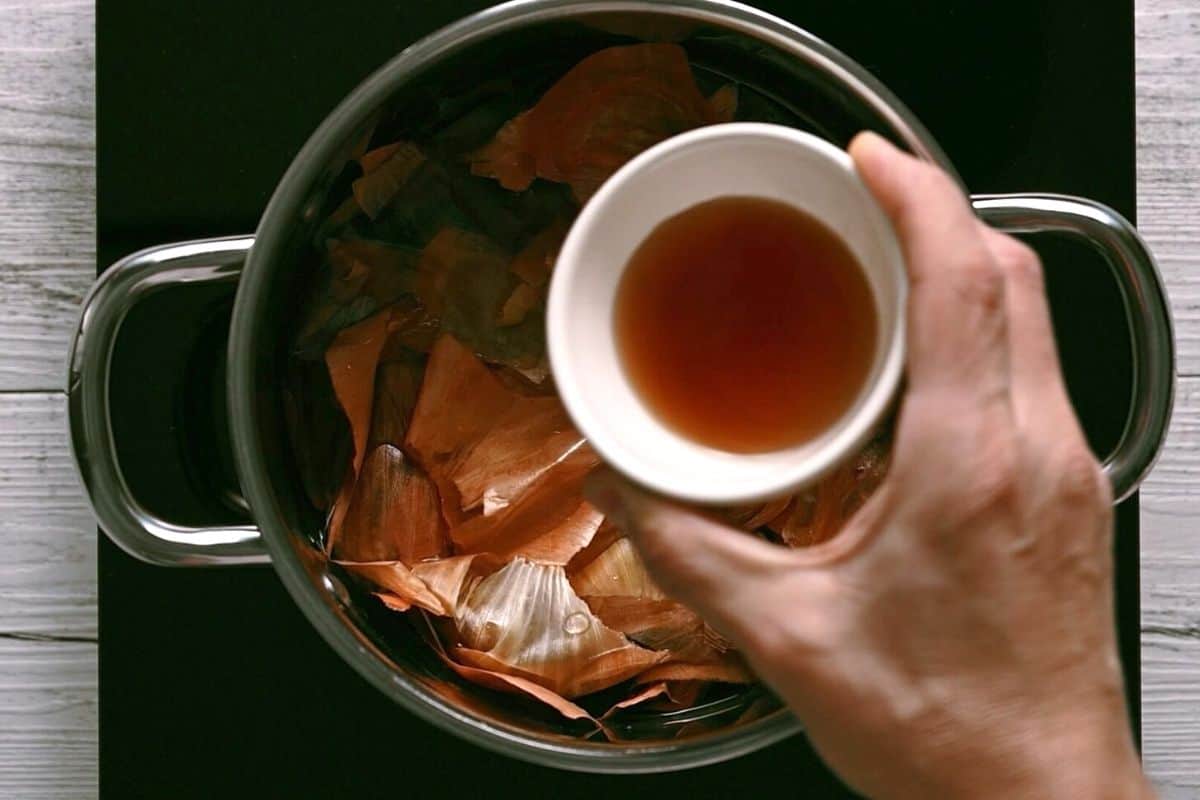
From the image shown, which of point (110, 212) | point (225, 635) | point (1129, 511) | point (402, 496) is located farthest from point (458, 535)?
point (1129, 511)

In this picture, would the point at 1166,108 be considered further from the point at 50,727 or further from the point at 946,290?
the point at 50,727

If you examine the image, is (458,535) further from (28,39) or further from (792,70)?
(28,39)

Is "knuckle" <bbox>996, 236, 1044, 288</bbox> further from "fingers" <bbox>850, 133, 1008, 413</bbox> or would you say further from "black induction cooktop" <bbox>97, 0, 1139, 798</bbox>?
"black induction cooktop" <bbox>97, 0, 1139, 798</bbox>

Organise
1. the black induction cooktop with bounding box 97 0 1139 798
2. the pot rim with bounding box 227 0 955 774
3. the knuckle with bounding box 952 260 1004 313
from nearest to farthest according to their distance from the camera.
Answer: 1. the knuckle with bounding box 952 260 1004 313
2. the pot rim with bounding box 227 0 955 774
3. the black induction cooktop with bounding box 97 0 1139 798

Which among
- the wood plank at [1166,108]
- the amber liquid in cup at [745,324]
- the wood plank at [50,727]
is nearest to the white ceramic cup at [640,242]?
the amber liquid in cup at [745,324]

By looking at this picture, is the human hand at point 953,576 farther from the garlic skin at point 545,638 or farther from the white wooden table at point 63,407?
the white wooden table at point 63,407

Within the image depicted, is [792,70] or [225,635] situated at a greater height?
[792,70]

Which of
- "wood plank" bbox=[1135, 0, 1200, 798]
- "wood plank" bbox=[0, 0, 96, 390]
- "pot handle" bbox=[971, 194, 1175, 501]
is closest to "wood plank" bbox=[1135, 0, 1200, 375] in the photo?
"wood plank" bbox=[1135, 0, 1200, 798]

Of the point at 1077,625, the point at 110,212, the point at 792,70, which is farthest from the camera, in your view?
the point at 110,212

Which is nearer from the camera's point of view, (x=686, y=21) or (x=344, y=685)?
(x=686, y=21)
